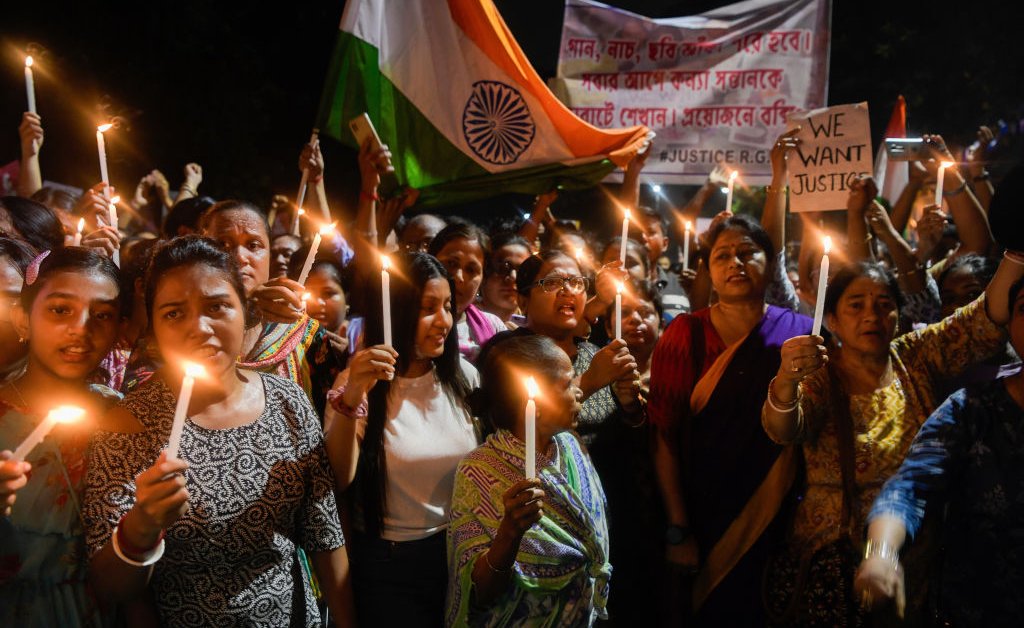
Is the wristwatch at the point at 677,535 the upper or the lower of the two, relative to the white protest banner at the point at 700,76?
lower

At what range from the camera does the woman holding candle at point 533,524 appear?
2385 mm

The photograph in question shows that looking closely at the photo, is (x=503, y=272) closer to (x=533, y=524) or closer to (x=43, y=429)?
(x=533, y=524)

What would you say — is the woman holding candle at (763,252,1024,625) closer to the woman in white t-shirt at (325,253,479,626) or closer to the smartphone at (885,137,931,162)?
the woman in white t-shirt at (325,253,479,626)

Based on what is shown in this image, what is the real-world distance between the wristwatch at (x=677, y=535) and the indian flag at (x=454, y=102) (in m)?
2.45

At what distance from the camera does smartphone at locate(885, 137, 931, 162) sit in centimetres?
438

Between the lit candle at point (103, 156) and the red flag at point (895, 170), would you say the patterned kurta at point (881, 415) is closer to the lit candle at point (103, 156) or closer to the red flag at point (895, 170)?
the lit candle at point (103, 156)

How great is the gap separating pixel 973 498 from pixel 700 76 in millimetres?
4135

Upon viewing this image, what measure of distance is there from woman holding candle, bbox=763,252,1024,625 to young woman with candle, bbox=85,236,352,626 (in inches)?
66.8

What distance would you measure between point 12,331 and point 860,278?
299 cm

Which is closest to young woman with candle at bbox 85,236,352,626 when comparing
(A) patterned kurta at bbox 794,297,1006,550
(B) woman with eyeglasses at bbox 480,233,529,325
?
(A) patterned kurta at bbox 794,297,1006,550

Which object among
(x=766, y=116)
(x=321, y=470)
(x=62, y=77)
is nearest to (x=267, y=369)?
(x=321, y=470)

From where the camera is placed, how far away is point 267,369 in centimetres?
278

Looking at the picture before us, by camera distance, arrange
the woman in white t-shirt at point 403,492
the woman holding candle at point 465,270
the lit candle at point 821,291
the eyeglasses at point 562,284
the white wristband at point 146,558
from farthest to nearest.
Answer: the woman holding candle at point 465,270 → the eyeglasses at point 562,284 → the woman in white t-shirt at point 403,492 → the lit candle at point 821,291 → the white wristband at point 146,558

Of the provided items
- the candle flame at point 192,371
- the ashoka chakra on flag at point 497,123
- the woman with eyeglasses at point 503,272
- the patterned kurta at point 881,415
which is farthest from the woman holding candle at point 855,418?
the ashoka chakra on flag at point 497,123
